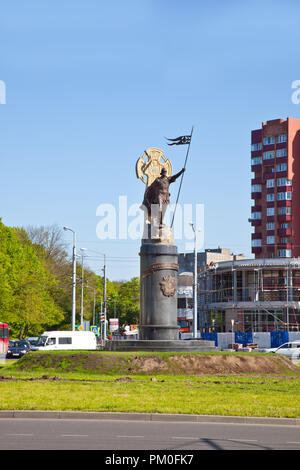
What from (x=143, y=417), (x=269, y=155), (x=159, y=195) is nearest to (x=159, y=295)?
(x=159, y=195)

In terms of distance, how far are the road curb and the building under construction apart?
5980 centimetres

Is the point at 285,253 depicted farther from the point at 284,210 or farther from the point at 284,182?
the point at 284,182

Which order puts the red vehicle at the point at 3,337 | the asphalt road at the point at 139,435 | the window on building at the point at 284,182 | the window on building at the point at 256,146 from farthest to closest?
the window on building at the point at 256,146, the window on building at the point at 284,182, the red vehicle at the point at 3,337, the asphalt road at the point at 139,435

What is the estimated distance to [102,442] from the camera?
11.1 metres

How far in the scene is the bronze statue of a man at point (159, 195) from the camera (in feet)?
93.3

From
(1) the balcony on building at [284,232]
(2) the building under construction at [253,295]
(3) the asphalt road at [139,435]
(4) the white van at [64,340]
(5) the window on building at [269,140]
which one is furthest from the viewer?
(5) the window on building at [269,140]

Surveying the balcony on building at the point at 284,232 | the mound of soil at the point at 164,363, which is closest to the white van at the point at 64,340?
the mound of soil at the point at 164,363

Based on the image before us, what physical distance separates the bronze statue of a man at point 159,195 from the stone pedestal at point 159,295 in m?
1.75

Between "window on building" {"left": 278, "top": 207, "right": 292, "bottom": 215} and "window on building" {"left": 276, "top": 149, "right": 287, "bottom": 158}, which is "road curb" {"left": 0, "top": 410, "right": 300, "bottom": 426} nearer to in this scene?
"window on building" {"left": 278, "top": 207, "right": 292, "bottom": 215}

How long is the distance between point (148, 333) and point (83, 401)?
11194mm

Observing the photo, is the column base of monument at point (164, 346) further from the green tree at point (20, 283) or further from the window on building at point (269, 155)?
the window on building at point (269, 155)

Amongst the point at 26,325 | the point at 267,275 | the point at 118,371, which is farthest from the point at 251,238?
the point at 118,371

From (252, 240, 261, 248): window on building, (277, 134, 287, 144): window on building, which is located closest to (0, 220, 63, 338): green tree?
(252, 240, 261, 248): window on building

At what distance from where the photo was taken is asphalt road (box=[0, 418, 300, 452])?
35.3 ft
